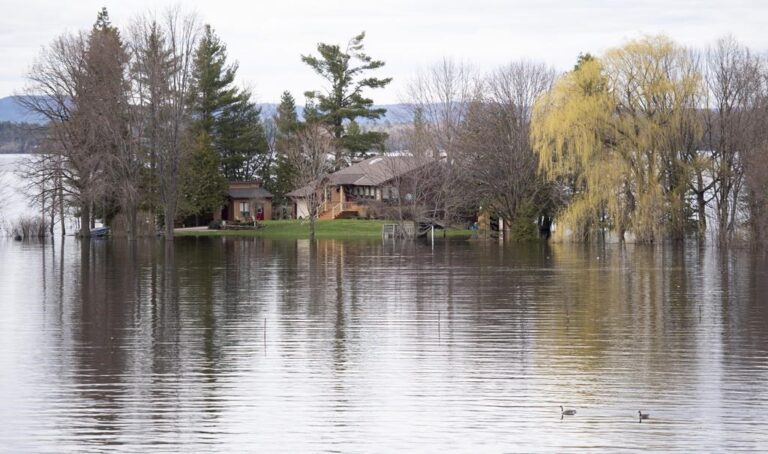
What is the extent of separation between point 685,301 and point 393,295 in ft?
26.9

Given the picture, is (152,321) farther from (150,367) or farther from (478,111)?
(478,111)

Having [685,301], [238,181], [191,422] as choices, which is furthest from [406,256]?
[238,181]

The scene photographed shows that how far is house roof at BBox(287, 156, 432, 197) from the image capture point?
242ft

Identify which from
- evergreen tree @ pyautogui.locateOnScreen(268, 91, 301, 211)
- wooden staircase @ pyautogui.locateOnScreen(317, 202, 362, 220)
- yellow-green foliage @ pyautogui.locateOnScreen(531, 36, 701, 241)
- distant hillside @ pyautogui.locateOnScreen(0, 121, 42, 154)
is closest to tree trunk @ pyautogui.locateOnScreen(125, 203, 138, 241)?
wooden staircase @ pyautogui.locateOnScreen(317, 202, 362, 220)

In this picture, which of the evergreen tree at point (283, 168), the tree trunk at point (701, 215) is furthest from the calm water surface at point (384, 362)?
the evergreen tree at point (283, 168)

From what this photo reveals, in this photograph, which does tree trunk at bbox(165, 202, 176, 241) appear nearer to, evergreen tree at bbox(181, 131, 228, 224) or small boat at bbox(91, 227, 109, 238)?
small boat at bbox(91, 227, 109, 238)

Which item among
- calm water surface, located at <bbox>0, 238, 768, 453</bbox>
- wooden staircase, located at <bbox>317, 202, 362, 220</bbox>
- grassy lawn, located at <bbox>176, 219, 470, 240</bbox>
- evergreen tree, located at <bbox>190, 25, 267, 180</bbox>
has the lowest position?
calm water surface, located at <bbox>0, 238, 768, 453</bbox>

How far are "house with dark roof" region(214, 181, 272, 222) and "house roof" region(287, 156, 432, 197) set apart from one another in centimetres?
318

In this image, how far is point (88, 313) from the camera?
Answer: 2795 centimetres

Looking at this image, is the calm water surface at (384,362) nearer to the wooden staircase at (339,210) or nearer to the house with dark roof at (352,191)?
the house with dark roof at (352,191)

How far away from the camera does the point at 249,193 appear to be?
91188 mm

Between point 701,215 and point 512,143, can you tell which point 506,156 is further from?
point 701,215

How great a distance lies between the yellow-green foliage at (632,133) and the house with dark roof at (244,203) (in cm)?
3648

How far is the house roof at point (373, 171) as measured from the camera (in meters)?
73.6
